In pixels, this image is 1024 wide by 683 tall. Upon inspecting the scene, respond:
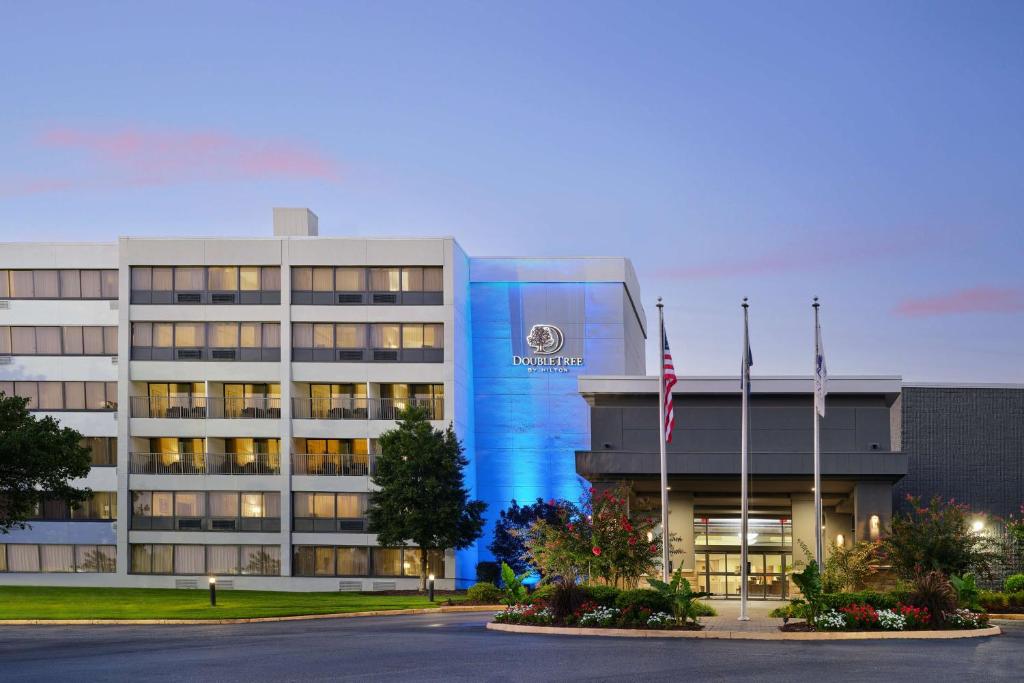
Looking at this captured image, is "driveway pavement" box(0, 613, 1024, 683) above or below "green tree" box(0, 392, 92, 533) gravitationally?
below

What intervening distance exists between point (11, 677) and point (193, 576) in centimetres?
5028

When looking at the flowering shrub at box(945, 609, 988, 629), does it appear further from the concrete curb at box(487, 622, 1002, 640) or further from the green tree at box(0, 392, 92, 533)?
the green tree at box(0, 392, 92, 533)

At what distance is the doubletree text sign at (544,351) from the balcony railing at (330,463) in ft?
36.6

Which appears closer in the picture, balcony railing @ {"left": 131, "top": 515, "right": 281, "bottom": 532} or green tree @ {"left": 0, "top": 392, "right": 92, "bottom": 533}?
green tree @ {"left": 0, "top": 392, "right": 92, "bottom": 533}

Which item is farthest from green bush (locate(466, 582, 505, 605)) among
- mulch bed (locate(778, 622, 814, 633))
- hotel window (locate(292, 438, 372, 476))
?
hotel window (locate(292, 438, 372, 476))

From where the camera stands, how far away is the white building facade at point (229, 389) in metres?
70.8

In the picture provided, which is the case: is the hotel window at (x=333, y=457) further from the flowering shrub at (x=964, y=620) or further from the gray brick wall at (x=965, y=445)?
the flowering shrub at (x=964, y=620)

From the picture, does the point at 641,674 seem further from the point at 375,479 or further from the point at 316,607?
the point at 375,479

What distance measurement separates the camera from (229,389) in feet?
239

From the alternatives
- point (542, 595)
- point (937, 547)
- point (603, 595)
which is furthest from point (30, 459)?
point (937, 547)

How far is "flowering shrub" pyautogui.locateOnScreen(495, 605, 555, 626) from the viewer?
32031mm

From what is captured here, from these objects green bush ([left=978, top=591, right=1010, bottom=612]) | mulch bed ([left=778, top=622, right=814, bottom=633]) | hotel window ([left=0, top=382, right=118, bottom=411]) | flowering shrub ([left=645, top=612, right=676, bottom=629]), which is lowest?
green bush ([left=978, top=591, right=1010, bottom=612])

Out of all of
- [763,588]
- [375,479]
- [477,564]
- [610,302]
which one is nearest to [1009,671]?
[763,588]

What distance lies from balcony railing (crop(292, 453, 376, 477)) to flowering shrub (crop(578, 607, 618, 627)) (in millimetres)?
40863
